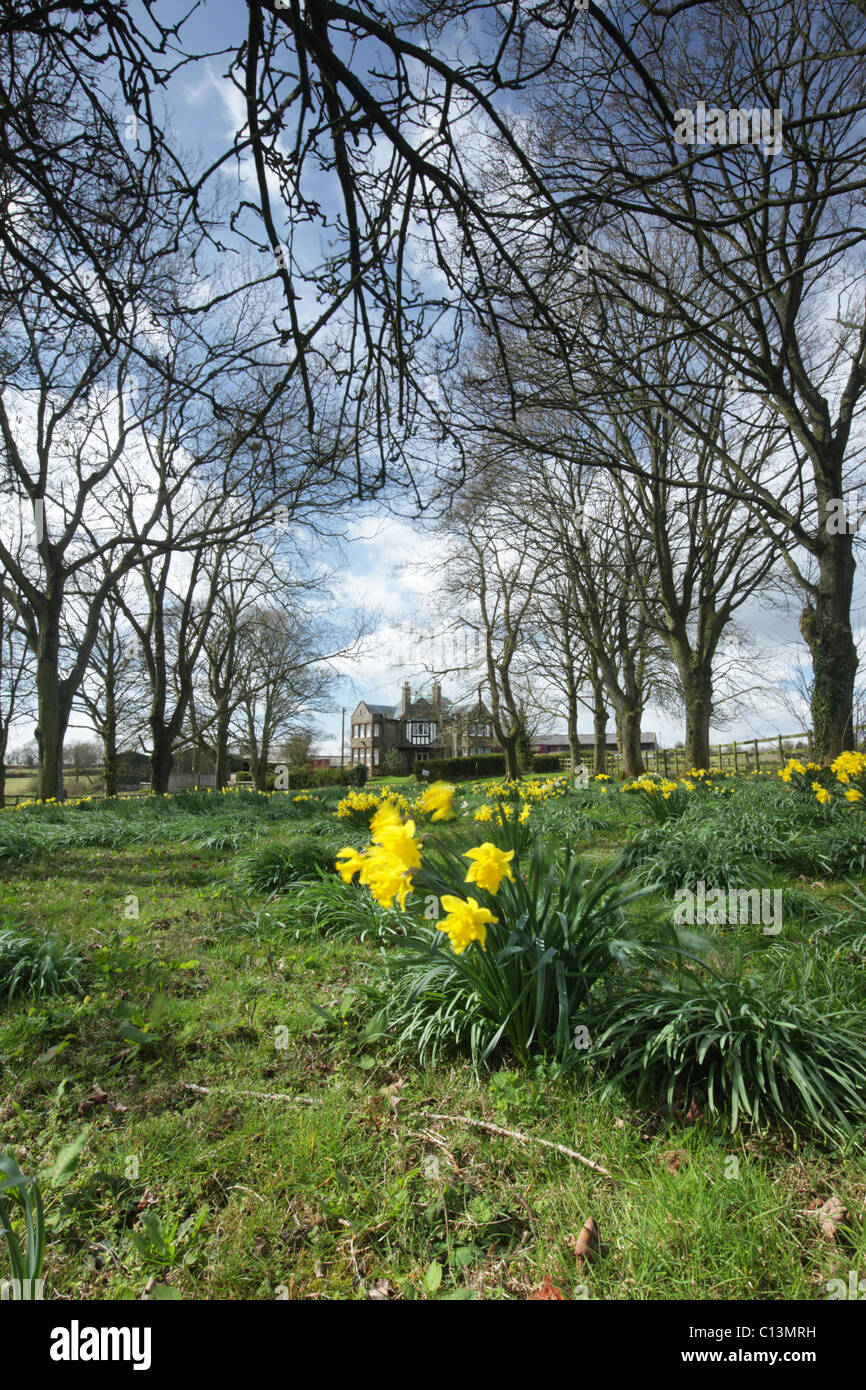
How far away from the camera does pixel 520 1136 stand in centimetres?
186

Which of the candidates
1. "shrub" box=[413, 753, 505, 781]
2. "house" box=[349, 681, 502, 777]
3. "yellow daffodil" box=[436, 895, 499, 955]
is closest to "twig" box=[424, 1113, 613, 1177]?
"yellow daffodil" box=[436, 895, 499, 955]

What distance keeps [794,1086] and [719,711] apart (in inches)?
800

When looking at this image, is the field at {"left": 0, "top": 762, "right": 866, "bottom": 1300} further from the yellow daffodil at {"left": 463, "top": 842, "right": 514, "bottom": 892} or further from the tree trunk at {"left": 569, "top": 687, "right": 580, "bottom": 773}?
the tree trunk at {"left": 569, "top": 687, "right": 580, "bottom": 773}

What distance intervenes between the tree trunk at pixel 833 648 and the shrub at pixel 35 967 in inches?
341

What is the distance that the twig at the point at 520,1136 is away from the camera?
5.64 feet

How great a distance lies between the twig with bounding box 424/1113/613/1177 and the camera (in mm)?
1718

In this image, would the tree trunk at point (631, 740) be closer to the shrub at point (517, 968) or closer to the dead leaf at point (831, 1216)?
the shrub at point (517, 968)

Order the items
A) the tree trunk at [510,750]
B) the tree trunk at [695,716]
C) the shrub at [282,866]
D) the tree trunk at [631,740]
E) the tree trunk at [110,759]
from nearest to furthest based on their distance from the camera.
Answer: the shrub at [282,866]
the tree trunk at [695,716]
the tree trunk at [631,740]
the tree trunk at [510,750]
the tree trunk at [110,759]

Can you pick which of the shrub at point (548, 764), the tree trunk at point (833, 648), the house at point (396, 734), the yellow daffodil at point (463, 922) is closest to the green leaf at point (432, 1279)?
the yellow daffodil at point (463, 922)

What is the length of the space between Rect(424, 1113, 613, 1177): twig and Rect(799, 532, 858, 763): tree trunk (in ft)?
26.0

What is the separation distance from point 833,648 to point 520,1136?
27.3 feet

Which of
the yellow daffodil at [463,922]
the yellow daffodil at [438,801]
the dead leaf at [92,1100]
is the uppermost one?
the yellow daffodil at [438,801]

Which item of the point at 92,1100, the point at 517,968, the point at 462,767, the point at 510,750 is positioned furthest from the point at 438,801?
the point at 462,767
